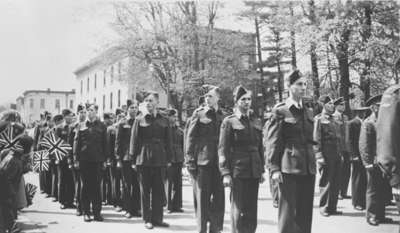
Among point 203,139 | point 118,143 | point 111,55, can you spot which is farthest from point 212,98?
point 111,55

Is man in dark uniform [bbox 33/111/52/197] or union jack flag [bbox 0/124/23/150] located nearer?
union jack flag [bbox 0/124/23/150]

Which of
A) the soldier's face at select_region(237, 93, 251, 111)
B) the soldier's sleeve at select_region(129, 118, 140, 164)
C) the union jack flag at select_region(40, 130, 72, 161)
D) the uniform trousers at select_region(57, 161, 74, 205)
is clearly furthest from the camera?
the uniform trousers at select_region(57, 161, 74, 205)

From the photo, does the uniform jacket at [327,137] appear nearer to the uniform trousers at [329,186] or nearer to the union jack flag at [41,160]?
the uniform trousers at [329,186]

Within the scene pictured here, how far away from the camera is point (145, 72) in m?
27.7

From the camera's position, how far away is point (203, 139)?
727 centimetres

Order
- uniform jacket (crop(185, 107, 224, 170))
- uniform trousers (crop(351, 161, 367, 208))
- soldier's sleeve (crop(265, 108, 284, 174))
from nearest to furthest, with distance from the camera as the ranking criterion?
soldier's sleeve (crop(265, 108, 284, 174)) → uniform jacket (crop(185, 107, 224, 170)) → uniform trousers (crop(351, 161, 367, 208))

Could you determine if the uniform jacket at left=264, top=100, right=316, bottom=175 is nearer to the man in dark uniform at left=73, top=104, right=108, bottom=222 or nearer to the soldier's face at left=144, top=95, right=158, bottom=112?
the soldier's face at left=144, top=95, right=158, bottom=112

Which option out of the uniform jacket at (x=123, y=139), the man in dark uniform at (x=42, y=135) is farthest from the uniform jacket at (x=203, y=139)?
the man in dark uniform at (x=42, y=135)

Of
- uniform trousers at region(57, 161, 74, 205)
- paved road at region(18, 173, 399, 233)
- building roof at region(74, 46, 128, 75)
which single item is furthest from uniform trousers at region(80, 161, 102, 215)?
building roof at region(74, 46, 128, 75)

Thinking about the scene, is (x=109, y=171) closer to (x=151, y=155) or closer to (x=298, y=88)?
(x=151, y=155)

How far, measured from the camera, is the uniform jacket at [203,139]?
281 inches

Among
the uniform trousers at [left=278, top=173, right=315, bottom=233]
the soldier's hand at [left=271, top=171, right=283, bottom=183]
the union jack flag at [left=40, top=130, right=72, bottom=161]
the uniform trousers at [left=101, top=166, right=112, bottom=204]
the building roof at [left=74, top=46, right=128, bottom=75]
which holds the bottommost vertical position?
the uniform trousers at [left=101, top=166, right=112, bottom=204]

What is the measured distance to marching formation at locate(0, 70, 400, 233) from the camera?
573 centimetres

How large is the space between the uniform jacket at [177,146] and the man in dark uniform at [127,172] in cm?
120
